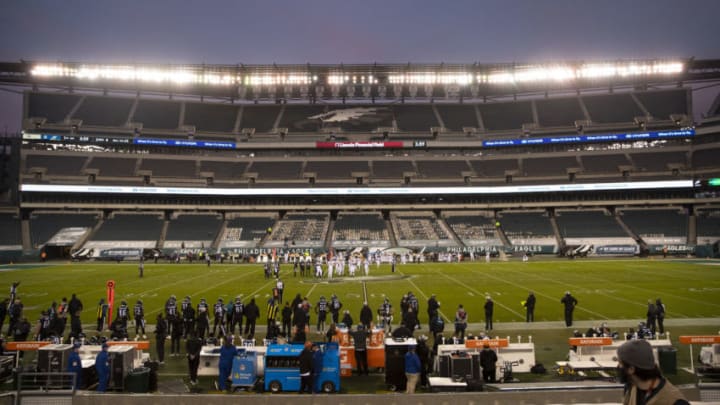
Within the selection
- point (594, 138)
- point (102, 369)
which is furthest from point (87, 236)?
point (594, 138)

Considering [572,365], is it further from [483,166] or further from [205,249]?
[483,166]

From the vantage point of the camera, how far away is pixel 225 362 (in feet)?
35.8

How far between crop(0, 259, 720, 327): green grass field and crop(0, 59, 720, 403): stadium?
11.4 meters

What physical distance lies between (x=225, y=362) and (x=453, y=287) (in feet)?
61.9

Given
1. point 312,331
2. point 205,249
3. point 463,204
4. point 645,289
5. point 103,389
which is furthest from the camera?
point 463,204

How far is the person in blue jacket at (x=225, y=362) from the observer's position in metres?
10.8

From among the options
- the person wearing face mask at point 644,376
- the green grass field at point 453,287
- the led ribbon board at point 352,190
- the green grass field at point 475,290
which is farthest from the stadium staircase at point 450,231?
the person wearing face mask at point 644,376

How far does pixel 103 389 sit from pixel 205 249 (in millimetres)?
45997

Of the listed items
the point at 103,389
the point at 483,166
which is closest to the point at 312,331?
the point at 103,389

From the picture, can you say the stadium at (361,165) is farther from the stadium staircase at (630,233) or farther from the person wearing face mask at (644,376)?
the person wearing face mask at (644,376)

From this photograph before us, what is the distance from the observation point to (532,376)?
455 inches

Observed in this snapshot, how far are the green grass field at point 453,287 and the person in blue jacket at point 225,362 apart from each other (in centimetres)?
986

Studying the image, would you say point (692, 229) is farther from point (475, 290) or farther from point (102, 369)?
point (102, 369)

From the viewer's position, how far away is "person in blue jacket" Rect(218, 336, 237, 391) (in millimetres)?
10828
